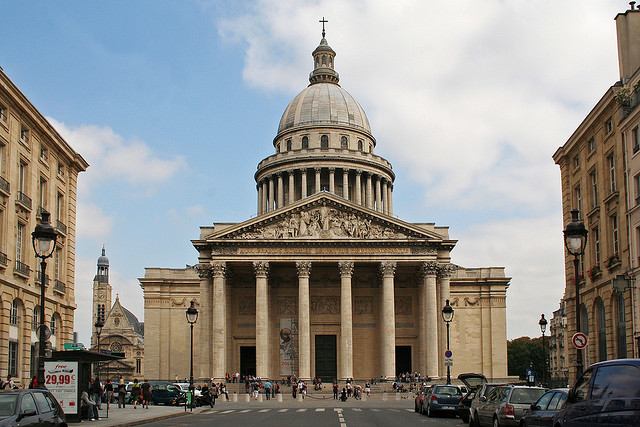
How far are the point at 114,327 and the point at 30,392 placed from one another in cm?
15974

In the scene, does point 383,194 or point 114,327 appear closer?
point 383,194

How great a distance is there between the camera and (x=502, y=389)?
2770 centimetres

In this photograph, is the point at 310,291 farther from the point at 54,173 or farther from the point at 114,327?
the point at 114,327

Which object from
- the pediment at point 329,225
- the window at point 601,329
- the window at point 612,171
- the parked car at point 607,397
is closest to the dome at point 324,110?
the pediment at point 329,225

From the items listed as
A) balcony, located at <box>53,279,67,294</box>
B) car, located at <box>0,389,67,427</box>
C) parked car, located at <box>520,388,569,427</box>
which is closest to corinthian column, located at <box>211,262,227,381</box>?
balcony, located at <box>53,279,67,294</box>

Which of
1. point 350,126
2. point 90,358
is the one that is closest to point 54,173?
point 90,358

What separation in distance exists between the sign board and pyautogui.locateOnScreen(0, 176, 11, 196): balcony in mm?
12131

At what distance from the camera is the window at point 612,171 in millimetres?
46081

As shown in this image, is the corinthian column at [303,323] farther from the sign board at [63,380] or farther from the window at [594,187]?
the sign board at [63,380]

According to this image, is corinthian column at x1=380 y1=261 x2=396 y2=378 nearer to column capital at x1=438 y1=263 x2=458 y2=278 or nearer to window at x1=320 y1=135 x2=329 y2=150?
column capital at x1=438 y1=263 x2=458 y2=278

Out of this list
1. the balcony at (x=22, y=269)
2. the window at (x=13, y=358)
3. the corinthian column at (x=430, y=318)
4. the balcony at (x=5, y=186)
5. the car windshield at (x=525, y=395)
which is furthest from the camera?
the corinthian column at (x=430, y=318)

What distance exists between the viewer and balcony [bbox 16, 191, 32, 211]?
44.3 meters

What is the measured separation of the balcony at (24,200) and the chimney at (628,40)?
29509 mm

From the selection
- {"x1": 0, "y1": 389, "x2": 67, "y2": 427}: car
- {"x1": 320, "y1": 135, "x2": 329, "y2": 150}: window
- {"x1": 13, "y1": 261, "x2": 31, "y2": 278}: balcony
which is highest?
{"x1": 320, "y1": 135, "x2": 329, "y2": 150}: window
